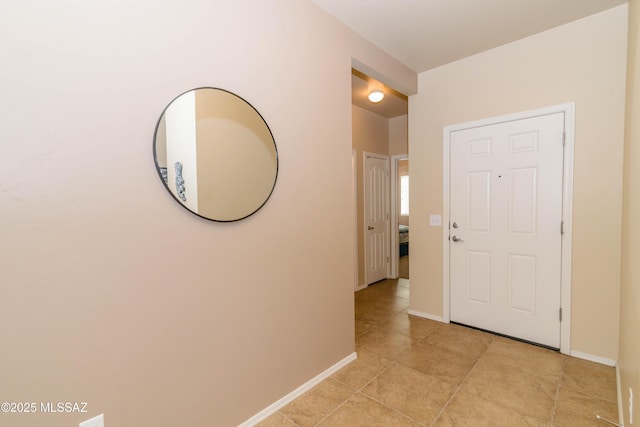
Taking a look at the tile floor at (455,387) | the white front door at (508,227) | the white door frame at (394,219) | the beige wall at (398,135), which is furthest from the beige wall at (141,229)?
the white door frame at (394,219)

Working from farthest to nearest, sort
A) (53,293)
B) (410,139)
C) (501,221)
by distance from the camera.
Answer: (410,139)
(501,221)
(53,293)

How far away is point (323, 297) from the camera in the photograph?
6.86ft

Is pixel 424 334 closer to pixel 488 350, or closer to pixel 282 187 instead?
pixel 488 350

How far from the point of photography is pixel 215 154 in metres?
1.49

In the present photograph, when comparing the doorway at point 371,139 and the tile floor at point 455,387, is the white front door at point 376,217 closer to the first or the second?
the doorway at point 371,139

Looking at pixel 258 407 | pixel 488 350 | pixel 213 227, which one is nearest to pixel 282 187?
pixel 213 227

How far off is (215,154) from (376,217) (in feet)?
11.3

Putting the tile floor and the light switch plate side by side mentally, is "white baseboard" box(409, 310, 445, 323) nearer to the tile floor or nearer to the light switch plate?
the tile floor

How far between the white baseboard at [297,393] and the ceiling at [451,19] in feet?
8.71

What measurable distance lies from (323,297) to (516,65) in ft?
8.63

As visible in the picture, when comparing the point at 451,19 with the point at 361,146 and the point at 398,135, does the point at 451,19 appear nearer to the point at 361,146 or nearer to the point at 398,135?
the point at 361,146

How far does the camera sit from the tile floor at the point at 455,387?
1.67m

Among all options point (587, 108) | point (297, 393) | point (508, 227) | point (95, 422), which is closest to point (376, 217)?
point (508, 227)

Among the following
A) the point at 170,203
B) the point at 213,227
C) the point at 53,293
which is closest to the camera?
the point at 53,293
